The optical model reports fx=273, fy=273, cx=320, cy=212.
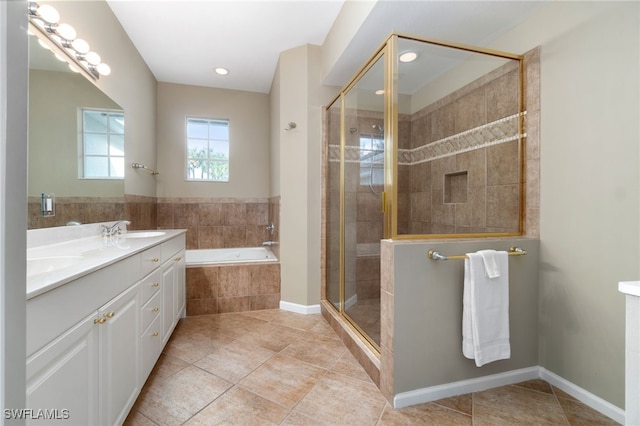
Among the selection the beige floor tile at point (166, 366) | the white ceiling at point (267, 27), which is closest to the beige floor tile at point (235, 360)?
the beige floor tile at point (166, 366)

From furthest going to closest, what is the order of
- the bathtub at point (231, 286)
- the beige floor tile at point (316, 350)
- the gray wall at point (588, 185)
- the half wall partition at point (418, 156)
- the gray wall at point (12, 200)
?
the bathtub at point (231, 286)
the beige floor tile at point (316, 350)
the half wall partition at point (418, 156)
the gray wall at point (588, 185)
the gray wall at point (12, 200)

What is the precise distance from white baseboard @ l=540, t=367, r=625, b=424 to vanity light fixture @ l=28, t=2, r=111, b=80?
3.54 meters

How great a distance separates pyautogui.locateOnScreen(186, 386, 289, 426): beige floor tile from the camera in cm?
139

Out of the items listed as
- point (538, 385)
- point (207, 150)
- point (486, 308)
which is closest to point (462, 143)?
point (486, 308)

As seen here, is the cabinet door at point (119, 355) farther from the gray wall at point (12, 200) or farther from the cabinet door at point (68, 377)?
the gray wall at point (12, 200)

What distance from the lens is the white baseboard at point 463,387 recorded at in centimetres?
150

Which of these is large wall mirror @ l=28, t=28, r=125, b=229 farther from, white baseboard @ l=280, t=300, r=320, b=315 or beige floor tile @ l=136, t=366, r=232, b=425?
white baseboard @ l=280, t=300, r=320, b=315

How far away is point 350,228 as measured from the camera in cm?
251

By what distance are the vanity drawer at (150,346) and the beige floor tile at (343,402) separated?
2.90 feet

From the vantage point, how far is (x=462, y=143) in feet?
7.40

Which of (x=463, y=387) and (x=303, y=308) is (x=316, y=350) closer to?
(x=303, y=308)

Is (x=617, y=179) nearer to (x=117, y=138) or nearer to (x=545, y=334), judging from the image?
(x=545, y=334)

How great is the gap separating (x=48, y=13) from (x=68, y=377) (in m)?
1.88

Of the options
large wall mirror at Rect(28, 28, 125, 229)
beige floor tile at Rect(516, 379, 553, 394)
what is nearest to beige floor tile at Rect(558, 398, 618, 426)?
beige floor tile at Rect(516, 379, 553, 394)
